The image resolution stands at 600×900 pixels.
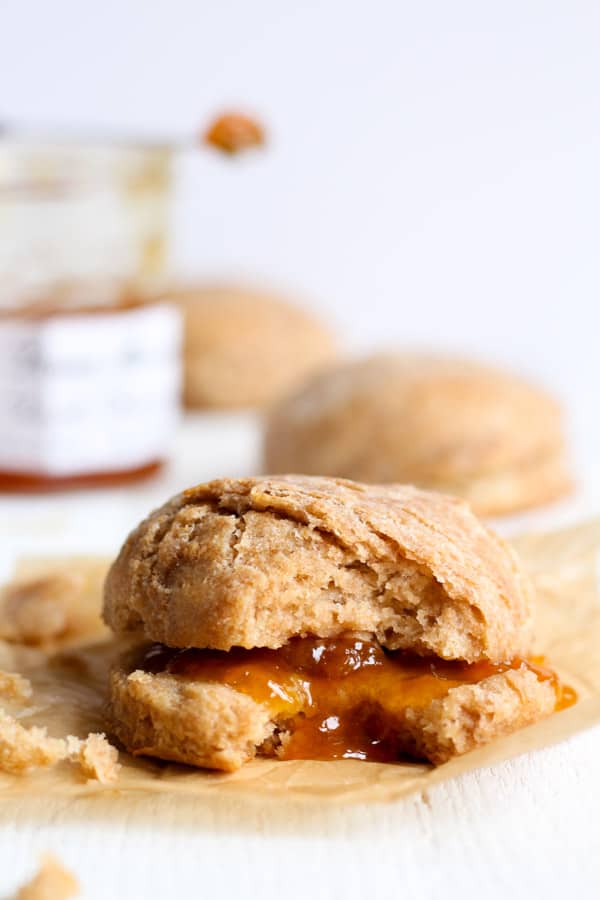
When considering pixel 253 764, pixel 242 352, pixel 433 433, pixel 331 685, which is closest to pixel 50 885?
pixel 253 764

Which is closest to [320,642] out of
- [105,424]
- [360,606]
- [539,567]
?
[360,606]

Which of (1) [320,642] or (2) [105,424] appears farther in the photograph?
(2) [105,424]

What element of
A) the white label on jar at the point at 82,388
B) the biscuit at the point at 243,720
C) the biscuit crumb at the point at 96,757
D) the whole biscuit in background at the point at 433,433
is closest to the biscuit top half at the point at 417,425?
the whole biscuit in background at the point at 433,433

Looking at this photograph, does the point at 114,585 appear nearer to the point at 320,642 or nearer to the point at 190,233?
the point at 320,642

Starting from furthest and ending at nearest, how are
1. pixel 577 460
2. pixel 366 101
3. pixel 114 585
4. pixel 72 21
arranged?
pixel 366 101 < pixel 72 21 < pixel 577 460 < pixel 114 585

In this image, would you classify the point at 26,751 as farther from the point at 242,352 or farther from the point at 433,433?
the point at 242,352

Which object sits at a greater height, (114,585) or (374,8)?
(374,8)

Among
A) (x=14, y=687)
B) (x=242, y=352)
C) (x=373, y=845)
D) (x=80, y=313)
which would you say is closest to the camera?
(x=373, y=845)
